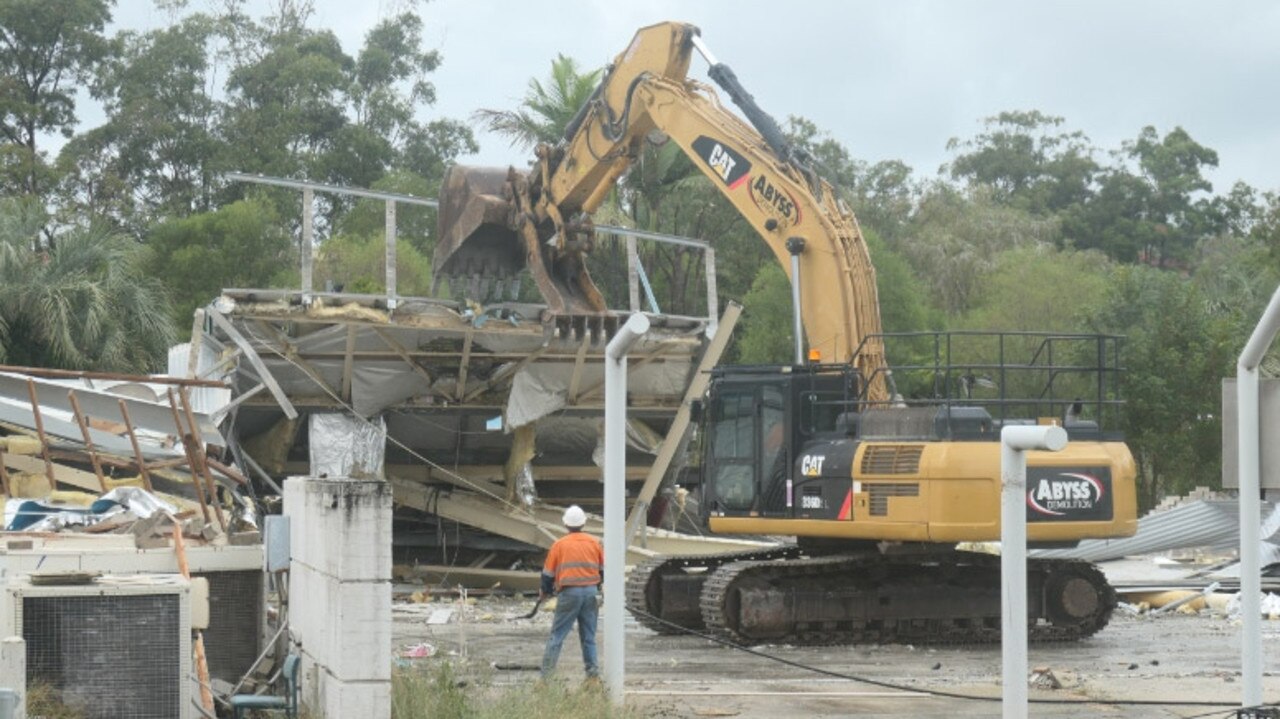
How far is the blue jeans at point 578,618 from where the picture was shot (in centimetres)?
1426

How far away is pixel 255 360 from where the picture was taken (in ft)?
73.8

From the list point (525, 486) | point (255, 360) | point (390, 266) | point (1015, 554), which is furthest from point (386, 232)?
point (1015, 554)

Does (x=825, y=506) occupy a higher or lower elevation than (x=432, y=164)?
lower

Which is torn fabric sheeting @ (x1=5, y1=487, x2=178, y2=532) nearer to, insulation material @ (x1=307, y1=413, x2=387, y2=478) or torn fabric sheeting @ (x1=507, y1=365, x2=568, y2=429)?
insulation material @ (x1=307, y1=413, x2=387, y2=478)

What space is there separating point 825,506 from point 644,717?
18.9 feet

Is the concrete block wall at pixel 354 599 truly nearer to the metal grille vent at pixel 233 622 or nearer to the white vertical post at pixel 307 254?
the metal grille vent at pixel 233 622

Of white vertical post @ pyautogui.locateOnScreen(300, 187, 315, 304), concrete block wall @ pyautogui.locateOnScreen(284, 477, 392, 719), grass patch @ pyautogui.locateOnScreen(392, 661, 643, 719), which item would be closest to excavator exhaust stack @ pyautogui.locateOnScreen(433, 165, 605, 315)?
white vertical post @ pyautogui.locateOnScreen(300, 187, 315, 304)

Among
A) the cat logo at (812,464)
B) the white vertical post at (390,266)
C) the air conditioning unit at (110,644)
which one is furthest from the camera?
the white vertical post at (390,266)

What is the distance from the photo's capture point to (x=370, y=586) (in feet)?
38.5

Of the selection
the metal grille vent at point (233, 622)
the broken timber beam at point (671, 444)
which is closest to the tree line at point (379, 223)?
the broken timber beam at point (671, 444)

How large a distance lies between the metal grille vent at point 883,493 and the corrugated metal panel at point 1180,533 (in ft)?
38.5

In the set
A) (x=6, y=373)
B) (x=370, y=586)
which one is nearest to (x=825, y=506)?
(x=370, y=586)

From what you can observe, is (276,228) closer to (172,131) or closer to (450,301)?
(172,131)

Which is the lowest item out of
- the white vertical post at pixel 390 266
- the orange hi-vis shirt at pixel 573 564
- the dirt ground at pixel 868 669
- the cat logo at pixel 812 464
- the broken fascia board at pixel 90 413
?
the dirt ground at pixel 868 669
